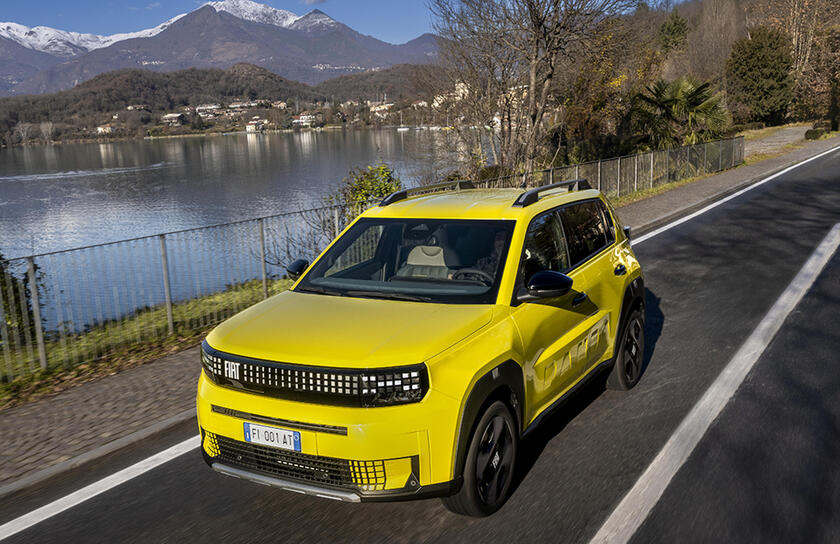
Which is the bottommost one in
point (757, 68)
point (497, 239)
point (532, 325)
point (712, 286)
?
point (712, 286)

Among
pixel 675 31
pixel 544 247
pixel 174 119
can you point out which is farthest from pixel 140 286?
pixel 174 119

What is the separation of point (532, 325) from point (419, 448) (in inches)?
46.9

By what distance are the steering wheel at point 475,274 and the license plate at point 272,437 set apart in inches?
60.1

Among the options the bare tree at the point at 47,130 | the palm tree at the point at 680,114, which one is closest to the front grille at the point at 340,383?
the palm tree at the point at 680,114

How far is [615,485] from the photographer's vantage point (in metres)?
4.18

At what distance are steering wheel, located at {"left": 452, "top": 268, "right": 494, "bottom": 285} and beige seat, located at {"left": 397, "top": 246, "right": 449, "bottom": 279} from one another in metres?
0.08

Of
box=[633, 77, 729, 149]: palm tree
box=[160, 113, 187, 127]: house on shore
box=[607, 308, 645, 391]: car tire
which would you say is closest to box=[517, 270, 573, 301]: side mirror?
box=[607, 308, 645, 391]: car tire

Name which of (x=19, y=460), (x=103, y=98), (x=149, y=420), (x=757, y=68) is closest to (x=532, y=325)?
(x=149, y=420)

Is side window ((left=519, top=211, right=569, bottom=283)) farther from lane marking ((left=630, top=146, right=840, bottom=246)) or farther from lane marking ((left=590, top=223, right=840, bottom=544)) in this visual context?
lane marking ((left=630, top=146, right=840, bottom=246))

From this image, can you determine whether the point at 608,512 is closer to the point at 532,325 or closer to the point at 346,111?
the point at 532,325

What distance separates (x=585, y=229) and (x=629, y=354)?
4.01 ft

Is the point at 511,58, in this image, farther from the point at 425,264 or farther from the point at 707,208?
the point at 425,264

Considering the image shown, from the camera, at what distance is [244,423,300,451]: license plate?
11.2 ft

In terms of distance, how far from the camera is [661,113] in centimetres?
2680
